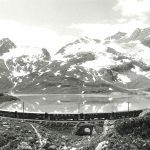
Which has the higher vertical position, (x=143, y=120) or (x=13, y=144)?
(x=143, y=120)

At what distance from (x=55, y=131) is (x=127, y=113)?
1598 cm

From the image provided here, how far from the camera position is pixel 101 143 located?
29.9 m

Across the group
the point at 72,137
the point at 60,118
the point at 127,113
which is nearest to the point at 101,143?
the point at 72,137

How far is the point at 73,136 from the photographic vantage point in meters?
48.6

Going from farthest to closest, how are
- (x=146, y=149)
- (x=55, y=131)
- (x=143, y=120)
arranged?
(x=55, y=131)
(x=143, y=120)
(x=146, y=149)

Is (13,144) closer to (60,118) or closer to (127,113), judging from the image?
(60,118)

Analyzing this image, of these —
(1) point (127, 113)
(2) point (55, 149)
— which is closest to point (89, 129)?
(1) point (127, 113)

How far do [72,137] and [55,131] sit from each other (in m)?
4.92

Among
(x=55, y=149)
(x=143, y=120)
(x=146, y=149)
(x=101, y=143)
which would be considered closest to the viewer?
(x=146, y=149)

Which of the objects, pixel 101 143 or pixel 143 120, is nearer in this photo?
pixel 101 143

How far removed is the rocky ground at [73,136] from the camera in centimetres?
2966

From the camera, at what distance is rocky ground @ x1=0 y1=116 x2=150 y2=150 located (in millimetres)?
29656

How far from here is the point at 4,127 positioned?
50188mm

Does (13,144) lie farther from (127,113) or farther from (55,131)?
(127,113)
